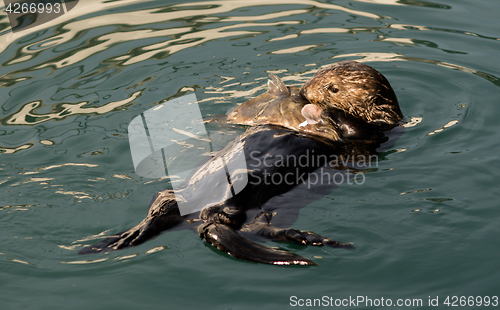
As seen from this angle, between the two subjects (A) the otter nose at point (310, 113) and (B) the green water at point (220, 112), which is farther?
(A) the otter nose at point (310, 113)

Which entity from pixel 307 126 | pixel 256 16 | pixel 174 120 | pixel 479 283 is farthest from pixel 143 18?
pixel 479 283

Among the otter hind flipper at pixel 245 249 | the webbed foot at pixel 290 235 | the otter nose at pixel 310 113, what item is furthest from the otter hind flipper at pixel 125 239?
the otter nose at pixel 310 113

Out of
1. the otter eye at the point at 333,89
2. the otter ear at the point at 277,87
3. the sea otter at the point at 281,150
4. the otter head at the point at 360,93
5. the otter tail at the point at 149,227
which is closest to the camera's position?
the sea otter at the point at 281,150

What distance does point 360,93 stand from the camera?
14.5ft

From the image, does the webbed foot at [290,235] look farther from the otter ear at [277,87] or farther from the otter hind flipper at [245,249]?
the otter ear at [277,87]

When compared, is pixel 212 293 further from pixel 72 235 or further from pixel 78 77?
pixel 78 77

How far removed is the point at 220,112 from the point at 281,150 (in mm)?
1897

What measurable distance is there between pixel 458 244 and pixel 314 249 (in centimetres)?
93

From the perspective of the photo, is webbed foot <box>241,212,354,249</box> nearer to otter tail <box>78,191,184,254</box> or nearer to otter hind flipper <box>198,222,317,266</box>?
otter hind flipper <box>198,222,317,266</box>

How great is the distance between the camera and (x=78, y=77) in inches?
241

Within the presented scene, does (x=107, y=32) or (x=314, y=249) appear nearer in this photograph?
(x=314, y=249)

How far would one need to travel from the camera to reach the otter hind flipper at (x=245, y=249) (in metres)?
2.73

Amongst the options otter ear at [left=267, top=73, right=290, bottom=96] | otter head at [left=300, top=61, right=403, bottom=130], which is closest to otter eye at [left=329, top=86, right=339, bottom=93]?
otter head at [left=300, top=61, right=403, bottom=130]

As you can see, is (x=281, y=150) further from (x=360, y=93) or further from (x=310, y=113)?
(x=360, y=93)
